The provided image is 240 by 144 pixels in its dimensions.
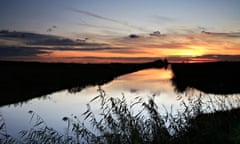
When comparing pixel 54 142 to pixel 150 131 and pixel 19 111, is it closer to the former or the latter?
pixel 150 131

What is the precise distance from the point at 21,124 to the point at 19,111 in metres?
5.39

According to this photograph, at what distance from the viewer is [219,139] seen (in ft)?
30.9

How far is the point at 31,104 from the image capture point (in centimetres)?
2891

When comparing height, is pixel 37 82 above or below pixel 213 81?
below

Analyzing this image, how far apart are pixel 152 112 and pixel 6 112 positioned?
15536 millimetres

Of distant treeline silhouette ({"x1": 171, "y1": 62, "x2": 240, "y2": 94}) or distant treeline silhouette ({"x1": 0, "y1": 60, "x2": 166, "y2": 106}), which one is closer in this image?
distant treeline silhouette ({"x1": 0, "y1": 60, "x2": 166, "y2": 106})

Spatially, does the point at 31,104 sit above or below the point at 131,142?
below

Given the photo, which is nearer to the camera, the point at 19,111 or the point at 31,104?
the point at 19,111

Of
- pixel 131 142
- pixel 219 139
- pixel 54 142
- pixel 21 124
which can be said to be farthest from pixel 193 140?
pixel 21 124

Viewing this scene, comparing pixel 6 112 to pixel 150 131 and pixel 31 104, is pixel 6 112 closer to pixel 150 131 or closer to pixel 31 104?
pixel 31 104

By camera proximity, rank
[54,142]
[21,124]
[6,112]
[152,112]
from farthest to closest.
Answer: [6,112] < [21,124] < [152,112] < [54,142]

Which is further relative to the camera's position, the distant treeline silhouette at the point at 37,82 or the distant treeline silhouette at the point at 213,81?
the distant treeline silhouette at the point at 213,81

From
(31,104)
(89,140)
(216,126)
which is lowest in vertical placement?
(31,104)

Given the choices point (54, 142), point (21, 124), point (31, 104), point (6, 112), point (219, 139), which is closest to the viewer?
point (219, 139)
